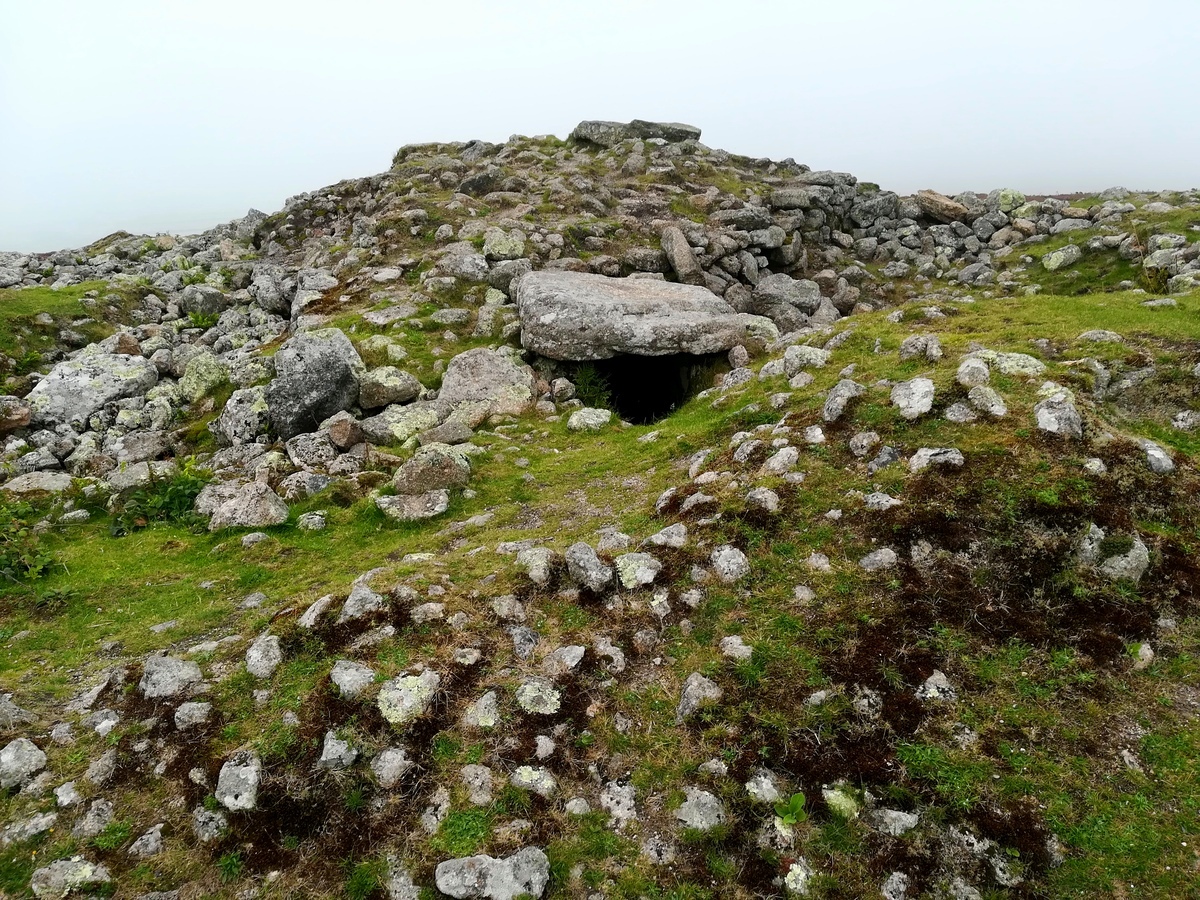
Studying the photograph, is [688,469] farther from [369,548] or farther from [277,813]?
[277,813]

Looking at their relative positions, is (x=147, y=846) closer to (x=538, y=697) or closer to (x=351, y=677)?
(x=351, y=677)

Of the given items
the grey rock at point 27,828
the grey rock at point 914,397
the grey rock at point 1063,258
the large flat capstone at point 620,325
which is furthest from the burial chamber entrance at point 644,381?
the grey rock at point 1063,258

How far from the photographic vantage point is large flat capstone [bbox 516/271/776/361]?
A: 19531mm

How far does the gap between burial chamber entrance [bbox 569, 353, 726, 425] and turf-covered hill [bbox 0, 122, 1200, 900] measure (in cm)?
199

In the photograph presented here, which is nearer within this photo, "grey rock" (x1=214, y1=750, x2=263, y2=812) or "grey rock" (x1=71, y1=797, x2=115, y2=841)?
"grey rock" (x1=71, y1=797, x2=115, y2=841)

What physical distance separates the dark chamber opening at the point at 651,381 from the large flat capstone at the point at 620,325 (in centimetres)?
78

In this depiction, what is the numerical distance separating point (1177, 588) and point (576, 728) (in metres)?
7.11

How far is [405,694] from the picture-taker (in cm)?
736

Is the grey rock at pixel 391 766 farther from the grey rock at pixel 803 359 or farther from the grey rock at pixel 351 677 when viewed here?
the grey rock at pixel 803 359

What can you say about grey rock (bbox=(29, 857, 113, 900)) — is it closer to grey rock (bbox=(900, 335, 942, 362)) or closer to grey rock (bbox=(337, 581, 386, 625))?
grey rock (bbox=(337, 581, 386, 625))

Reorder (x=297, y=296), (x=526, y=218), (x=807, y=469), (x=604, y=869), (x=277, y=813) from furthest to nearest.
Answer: (x=526, y=218), (x=297, y=296), (x=807, y=469), (x=277, y=813), (x=604, y=869)

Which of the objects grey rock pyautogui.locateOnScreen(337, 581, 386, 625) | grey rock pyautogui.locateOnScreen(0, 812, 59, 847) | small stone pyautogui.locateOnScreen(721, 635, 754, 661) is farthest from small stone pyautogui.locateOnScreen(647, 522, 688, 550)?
grey rock pyautogui.locateOnScreen(0, 812, 59, 847)

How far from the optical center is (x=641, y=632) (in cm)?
827

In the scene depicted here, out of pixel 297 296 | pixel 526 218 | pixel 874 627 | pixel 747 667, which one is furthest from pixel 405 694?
pixel 526 218
